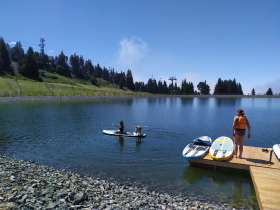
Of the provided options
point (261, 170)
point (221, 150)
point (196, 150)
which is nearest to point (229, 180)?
point (261, 170)

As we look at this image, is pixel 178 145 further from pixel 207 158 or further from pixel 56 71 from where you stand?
pixel 56 71

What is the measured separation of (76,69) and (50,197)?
644ft

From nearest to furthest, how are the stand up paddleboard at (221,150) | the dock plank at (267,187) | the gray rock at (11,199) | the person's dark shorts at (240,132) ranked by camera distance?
the gray rock at (11,199), the dock plank at (267,187), the person's dark shorts at (240,132), the stand up paddleboard at (221,150)

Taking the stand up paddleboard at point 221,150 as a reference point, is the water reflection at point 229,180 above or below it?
below

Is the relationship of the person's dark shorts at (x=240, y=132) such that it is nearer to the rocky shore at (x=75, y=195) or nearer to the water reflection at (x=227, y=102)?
the rocky shore at (x=75, y=195)

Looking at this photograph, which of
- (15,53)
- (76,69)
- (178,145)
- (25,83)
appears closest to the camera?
(178,145)

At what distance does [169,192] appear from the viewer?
38.1 feet

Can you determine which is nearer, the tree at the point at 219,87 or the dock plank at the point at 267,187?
the dock plank at the point at 267,187

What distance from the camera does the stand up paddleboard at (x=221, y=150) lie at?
1390cm

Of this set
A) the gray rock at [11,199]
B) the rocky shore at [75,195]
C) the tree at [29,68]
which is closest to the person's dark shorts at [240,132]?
the rocky shore at [75,195]

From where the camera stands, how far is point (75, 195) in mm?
8961

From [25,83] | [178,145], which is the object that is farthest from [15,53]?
[178,145]

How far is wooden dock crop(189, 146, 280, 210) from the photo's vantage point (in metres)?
8.78

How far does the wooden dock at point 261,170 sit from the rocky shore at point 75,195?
2171 millimetres
